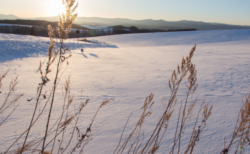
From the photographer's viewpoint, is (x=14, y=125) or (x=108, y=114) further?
(x=108, y=114)

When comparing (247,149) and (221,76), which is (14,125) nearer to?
(247,149)

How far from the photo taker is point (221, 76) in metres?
5.74

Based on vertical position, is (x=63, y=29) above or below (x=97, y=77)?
above

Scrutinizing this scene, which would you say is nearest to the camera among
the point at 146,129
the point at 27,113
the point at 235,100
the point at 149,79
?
the point at 146,129

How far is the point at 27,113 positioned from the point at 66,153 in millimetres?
1445

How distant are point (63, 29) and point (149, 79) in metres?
4.73

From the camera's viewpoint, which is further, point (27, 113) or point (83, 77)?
point (83, 77)

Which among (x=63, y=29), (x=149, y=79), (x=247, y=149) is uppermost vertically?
(x=63, y=29)

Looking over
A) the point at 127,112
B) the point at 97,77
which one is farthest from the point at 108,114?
the point at 97,77

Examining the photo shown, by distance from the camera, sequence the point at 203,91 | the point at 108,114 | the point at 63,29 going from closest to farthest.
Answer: the point at 63,29 < the point at 108,114 < the point at 203,91

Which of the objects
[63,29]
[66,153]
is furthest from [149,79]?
[63,29]

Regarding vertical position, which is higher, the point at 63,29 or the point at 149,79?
the point at 63,29

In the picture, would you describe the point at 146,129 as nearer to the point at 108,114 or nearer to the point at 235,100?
the point at 108,114

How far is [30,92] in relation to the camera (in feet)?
12.6
